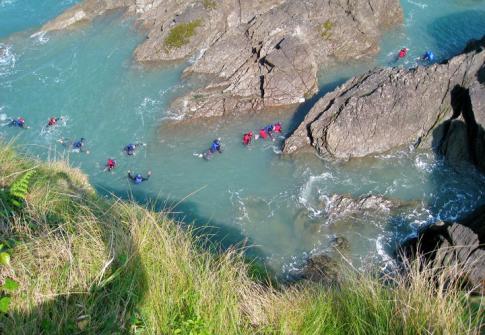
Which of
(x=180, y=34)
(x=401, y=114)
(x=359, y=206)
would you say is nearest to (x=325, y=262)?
(x=359, y=206)

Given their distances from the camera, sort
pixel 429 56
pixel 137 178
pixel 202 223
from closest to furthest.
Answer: pixel 202 223, pixel 137 178, pixel 429 56

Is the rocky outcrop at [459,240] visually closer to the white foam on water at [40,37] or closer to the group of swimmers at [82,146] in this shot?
the group of swimmers at [82,146]

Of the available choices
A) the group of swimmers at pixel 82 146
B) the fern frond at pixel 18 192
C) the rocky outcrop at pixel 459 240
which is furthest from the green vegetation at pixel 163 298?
the group of swimmers at pixel 82 146

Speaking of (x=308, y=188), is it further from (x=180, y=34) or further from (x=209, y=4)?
(x=209, y=4)

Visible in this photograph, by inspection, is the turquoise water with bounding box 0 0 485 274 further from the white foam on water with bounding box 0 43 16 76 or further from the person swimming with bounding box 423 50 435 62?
the person swimming with bounding box 423 50 435 62

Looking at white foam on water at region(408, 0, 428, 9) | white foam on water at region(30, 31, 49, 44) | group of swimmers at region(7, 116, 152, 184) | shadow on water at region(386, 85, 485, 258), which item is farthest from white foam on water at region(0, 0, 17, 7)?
shadow on water at region(386, 85, 485, 258)
